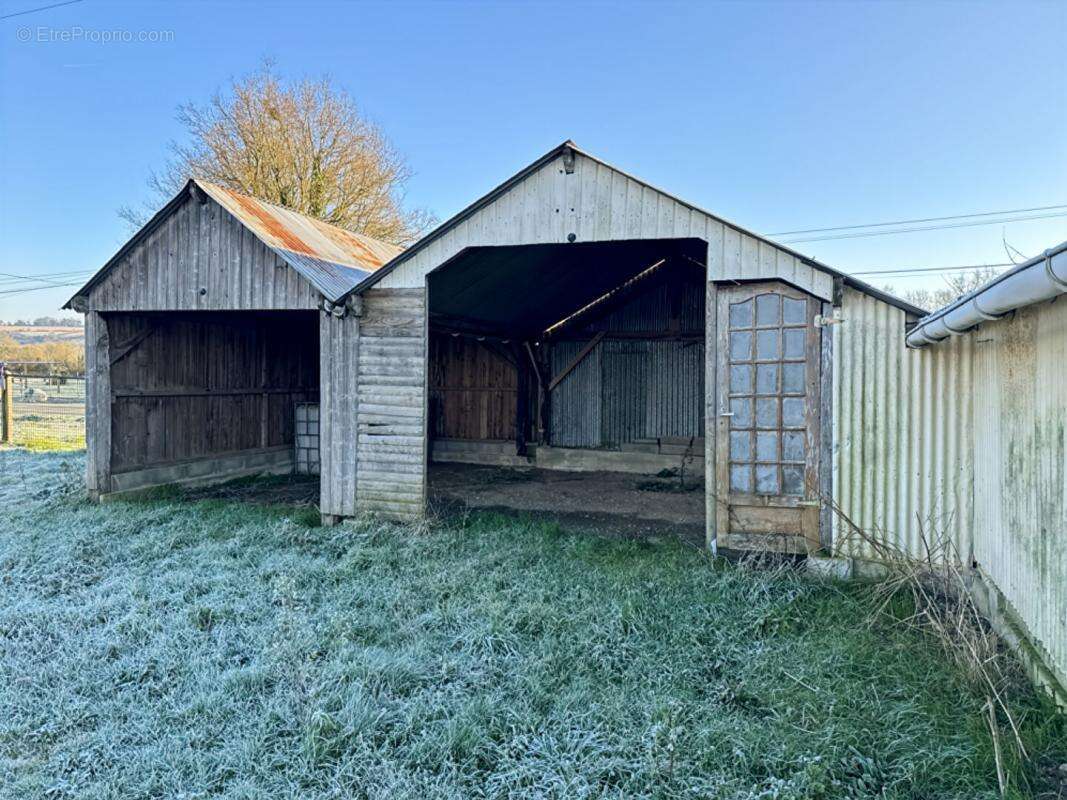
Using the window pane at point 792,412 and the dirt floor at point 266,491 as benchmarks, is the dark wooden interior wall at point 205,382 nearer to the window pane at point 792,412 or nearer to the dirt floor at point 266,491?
the dirt floor at point 266,491

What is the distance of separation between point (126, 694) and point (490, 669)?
2.03 m

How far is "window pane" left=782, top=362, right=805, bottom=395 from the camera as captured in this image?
19.2 feet

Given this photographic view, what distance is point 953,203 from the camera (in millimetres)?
24922

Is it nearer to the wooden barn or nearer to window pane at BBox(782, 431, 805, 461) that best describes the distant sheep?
the wooden barn

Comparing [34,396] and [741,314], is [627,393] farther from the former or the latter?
[34,396]

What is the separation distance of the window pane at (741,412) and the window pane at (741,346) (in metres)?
0.38

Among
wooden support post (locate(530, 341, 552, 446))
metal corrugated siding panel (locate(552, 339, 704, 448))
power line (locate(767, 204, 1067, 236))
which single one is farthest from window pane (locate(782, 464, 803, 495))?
power line (locate(767, 204, 1067, 236))

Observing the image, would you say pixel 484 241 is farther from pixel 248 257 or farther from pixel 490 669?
pixel 490 669

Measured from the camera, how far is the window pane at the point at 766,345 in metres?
5.92

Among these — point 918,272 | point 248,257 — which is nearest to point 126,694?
point 248,257

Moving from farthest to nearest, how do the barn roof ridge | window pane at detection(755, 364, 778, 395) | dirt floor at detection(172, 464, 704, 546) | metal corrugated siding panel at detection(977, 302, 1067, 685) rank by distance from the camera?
dirt floor at detection(172, 464, 704, 546)
window pane at detection(755, 364, 778, 395)
the barn roof ridge
metal corrugated siding panel at detection(977, 302, 1067, 685)

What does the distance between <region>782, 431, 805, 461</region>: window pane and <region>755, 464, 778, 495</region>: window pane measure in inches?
6.0

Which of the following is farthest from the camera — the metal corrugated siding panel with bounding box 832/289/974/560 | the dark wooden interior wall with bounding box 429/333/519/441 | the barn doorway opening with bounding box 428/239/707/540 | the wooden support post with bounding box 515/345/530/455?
the dark wooden interior wall with bounding box 429/333/519/441

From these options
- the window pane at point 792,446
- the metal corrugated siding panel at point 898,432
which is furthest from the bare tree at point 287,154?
the metal corrugated siding panel at point 898,432
